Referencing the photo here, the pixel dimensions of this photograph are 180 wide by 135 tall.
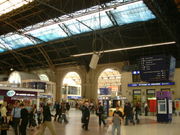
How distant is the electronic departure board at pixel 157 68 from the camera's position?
22312 mm

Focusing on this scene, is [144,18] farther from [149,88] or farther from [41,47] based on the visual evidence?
[41,47]

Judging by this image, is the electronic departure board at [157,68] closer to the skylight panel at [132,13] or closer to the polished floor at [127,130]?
the skylight panel at [132,13]

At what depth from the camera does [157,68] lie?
23.1 m

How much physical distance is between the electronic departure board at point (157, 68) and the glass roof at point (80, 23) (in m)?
4.25

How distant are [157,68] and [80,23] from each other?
10.1 meters

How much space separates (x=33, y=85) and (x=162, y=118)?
20.8 meters

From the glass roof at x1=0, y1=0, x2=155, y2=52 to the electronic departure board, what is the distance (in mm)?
4250

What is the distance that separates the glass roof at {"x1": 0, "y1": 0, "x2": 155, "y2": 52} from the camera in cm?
2177

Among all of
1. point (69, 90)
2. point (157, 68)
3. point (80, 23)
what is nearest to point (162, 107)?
point (157, 68)

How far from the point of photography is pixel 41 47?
35.7 metres

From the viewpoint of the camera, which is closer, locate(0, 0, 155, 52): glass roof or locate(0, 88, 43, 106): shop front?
locate(0, 88, 43, 106): shop front

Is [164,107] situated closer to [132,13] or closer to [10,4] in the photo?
[132,13]

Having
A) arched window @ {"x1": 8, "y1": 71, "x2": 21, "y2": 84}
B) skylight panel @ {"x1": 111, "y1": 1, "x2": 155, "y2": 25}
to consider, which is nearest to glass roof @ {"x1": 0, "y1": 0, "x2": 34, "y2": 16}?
skylight panel @ {"x1": 111, "y1": 1, "x2": 155, "y2": 25}

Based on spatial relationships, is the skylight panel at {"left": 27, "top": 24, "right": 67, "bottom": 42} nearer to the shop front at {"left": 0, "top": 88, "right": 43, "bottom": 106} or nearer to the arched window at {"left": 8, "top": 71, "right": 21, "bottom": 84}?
the arched window at {"left": 8, "top": 71, "right": 21, "bottom": 84}
